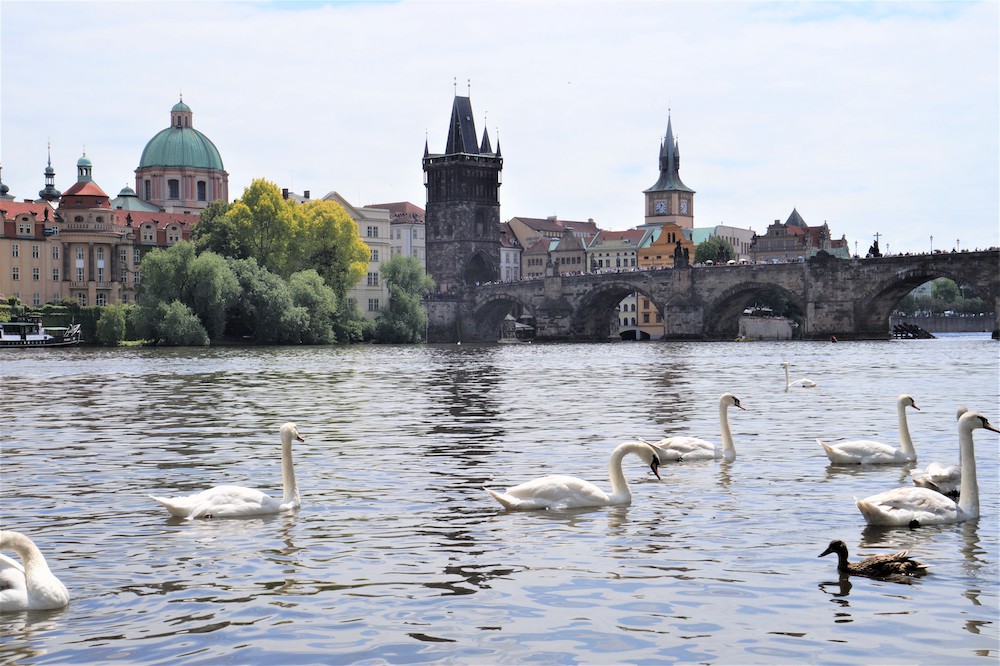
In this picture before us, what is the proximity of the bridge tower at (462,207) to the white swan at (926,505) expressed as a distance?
135 meters

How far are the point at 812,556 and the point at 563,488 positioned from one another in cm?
296

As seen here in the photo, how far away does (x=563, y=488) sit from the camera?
1288 centimetres

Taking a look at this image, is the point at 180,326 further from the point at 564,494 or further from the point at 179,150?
the point at 179,150

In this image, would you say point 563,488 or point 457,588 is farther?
point 563,488

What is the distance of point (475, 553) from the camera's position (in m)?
10.8

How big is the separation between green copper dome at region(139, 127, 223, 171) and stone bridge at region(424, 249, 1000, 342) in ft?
109

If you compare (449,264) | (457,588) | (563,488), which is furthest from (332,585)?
(449,264)

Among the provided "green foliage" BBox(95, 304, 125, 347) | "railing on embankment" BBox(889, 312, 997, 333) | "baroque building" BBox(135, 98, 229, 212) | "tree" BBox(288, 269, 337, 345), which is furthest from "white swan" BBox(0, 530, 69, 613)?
"railing on embankment" BBox(889, 312, 997, 333)

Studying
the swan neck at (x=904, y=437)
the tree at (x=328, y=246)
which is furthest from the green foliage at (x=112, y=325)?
the swan neck at (x=904, y=437)

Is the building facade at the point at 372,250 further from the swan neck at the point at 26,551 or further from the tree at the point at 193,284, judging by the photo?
the swan neck at the point at 26,551

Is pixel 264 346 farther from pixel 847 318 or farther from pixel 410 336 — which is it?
pixel 847 318

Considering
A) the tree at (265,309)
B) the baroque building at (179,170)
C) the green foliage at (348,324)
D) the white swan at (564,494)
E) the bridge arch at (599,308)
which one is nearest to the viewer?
the white swan at (564,494)

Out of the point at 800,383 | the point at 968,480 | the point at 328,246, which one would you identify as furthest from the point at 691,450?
the point at 328,246

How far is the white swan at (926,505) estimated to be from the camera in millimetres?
11711
